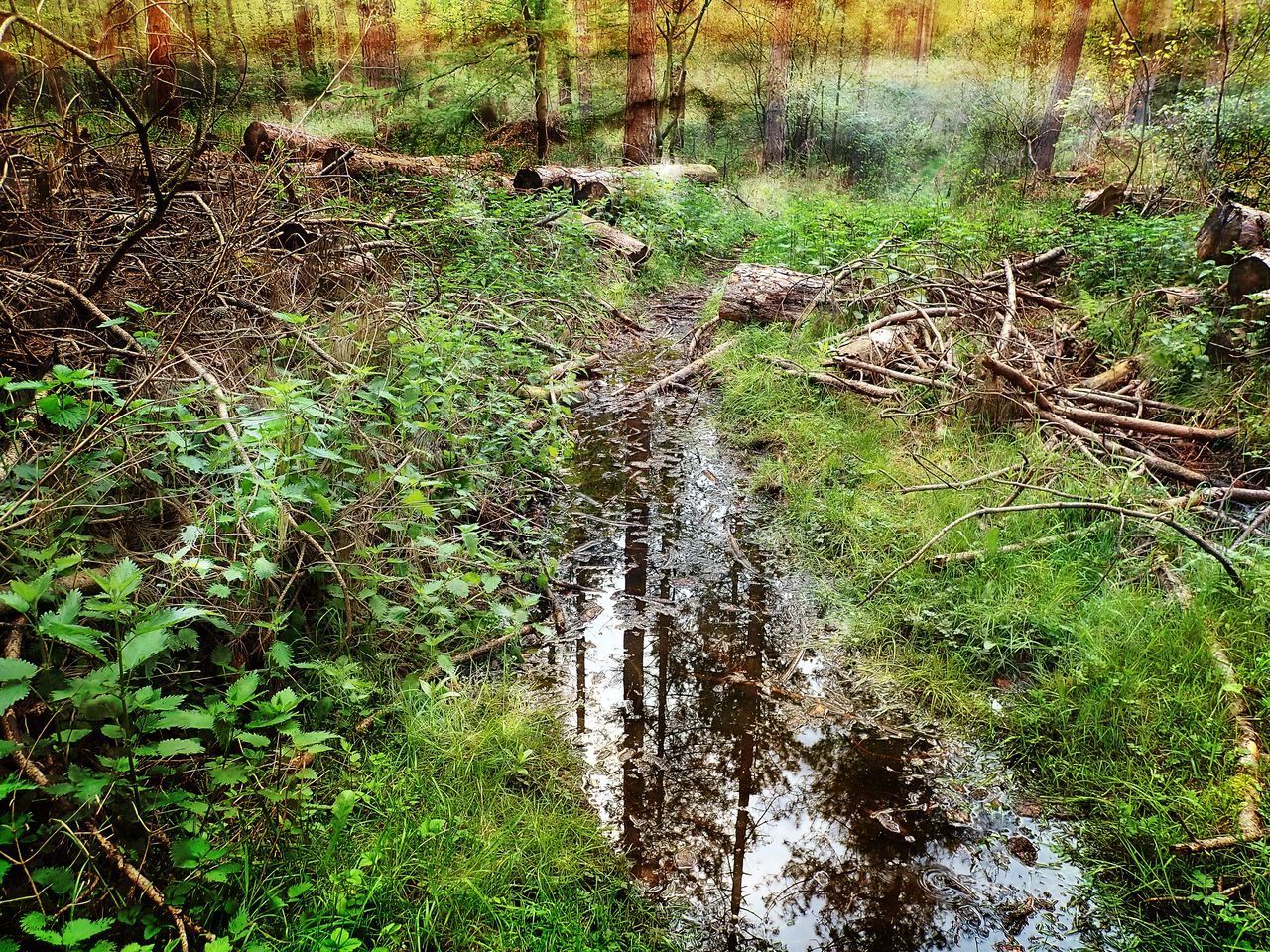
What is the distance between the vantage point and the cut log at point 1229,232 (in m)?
5.07

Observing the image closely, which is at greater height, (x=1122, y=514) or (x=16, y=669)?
(x=16, y=669)

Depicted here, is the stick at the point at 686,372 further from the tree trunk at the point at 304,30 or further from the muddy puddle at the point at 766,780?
the tree trunk at the point at 304,30

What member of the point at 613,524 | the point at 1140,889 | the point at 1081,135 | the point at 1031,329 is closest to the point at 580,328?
the point at 613,524

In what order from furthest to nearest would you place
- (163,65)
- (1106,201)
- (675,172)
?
(675,172)
(1106,201)
(163,65)

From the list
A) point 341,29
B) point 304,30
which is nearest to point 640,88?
point 341,29

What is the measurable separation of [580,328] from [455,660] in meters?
4.82

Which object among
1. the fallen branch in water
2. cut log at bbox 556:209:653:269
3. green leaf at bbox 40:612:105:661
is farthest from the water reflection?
cut log at bbox 556:209:653:269

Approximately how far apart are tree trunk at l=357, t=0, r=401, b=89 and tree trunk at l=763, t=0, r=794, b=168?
9623mm

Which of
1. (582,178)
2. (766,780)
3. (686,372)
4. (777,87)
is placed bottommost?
(766,780)

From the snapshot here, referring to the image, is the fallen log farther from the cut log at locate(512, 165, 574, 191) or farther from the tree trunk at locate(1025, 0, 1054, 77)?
the tree trunk at locate(1025, 0, 1054, 77)

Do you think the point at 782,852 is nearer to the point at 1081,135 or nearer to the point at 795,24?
the point at 1081,135

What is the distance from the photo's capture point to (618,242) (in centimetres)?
968

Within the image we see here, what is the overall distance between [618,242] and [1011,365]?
5883mm

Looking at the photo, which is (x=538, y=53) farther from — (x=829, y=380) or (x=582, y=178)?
(x=829, y=380)
